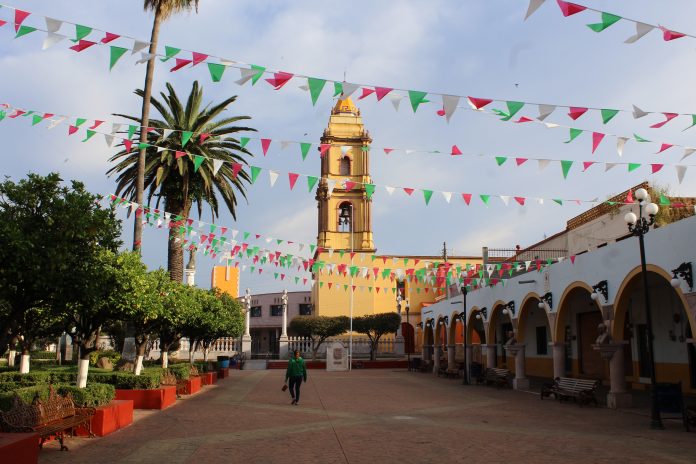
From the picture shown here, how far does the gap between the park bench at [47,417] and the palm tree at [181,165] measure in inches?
463

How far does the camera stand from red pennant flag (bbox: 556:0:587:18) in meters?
7.67

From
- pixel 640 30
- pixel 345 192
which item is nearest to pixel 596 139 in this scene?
pixel 640 30

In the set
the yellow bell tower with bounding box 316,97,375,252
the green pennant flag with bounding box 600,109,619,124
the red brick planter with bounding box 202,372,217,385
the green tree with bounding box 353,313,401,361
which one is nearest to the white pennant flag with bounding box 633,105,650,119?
the green pennant flag with bounding box 600,109,619,124

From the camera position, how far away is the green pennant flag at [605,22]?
7781mm

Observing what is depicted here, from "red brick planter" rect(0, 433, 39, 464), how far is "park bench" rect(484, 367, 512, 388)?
1950 cm

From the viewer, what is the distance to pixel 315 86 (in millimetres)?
9625

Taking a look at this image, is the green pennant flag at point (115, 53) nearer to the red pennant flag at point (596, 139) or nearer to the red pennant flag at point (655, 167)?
the red pennant flag at point (596, 139)

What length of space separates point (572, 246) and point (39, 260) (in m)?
22.1

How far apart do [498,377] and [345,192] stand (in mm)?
29204

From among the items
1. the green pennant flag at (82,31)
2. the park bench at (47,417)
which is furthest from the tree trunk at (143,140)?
the green pennant flag at (82,31)

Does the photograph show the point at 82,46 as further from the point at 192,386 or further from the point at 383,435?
the point at 192,386

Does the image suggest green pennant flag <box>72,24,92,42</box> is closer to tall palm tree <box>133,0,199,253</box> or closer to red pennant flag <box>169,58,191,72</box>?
red pennant flag <box>169,58,191,72</box>

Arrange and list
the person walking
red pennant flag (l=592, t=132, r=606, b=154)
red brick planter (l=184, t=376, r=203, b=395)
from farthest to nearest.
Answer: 1. red brick planter (l=184, t=376, r=203, b=395)
2. the person walking
3. red pennant flag (l=592, t=132, r=606, b=154)

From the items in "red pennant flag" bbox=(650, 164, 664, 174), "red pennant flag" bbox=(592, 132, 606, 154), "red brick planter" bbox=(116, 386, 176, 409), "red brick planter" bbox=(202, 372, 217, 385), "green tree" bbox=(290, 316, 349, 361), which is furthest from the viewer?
"green tree" bbox=(290, 316, 349, 361)
